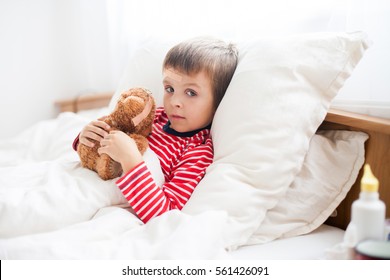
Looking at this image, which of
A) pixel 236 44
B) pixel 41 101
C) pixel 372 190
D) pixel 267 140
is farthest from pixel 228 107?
pixel 41 101

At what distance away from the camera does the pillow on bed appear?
88 cm

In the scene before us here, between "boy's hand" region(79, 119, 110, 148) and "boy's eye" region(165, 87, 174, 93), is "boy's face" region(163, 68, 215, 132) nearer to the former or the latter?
"boy's eye" region(165, 87, 174, 93)

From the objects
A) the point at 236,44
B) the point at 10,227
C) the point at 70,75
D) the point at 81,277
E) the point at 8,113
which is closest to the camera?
the point at 81,277

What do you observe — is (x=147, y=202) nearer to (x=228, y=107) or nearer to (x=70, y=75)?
(x=228, y=107)

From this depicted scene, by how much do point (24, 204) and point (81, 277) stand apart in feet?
0.81

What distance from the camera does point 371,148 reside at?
36.9 inches

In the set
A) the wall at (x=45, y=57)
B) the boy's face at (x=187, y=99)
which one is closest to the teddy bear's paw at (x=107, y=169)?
the boy's face at (x=187, y=99)

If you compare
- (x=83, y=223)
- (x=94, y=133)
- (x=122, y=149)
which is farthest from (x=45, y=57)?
(x=83, y=223)

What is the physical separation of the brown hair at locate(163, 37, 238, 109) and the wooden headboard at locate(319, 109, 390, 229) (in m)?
0.26

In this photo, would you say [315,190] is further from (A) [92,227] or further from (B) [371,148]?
(A) [92,227]

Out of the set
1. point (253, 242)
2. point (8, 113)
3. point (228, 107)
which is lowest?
point (8, 113)

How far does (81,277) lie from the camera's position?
73cm

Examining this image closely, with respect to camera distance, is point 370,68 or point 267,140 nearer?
point 267,140

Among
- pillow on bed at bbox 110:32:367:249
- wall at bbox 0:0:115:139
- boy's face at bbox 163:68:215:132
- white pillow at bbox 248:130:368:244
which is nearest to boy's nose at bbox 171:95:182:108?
boy's face at bbox 163:68:215:132
